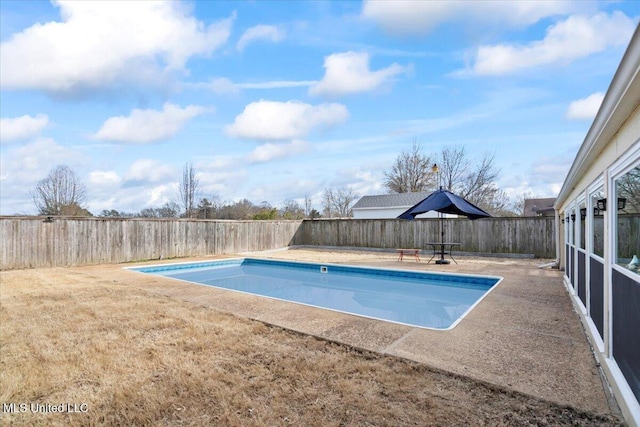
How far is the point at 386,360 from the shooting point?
9.99ft

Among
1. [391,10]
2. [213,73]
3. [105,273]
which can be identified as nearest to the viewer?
[391,10]

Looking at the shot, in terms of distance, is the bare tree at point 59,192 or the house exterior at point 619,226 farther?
the bare tree at point 59,192

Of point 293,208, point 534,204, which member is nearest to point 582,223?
point 293,208

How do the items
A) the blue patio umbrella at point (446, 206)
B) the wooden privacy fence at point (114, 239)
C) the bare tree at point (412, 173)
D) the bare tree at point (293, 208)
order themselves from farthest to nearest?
the bare tree at point (293, 208), the bare tree at point (412, 173), the wooden privacy fence at point (114, 239), the blue patio umbrella at point (446, 206)

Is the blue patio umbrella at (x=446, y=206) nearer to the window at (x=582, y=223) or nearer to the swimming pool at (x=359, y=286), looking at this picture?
the swimming pool at (x=359, y=286)

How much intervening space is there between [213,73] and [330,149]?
8.93m

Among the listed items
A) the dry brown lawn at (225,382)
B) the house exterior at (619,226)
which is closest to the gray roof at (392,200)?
the house exterior at (619,226)

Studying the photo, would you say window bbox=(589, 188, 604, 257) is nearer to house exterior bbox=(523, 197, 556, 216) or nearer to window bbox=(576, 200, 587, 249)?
window bbox=(576, 200, 587, 249)

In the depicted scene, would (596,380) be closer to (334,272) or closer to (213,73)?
(334,272)

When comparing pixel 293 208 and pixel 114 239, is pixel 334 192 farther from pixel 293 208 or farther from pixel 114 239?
pixel 114 239

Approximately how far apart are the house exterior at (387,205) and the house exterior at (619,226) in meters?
20.1

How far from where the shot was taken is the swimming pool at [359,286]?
6.15 m

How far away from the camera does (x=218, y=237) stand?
14461 millimetres

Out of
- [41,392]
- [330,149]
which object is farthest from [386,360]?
[330,149]
